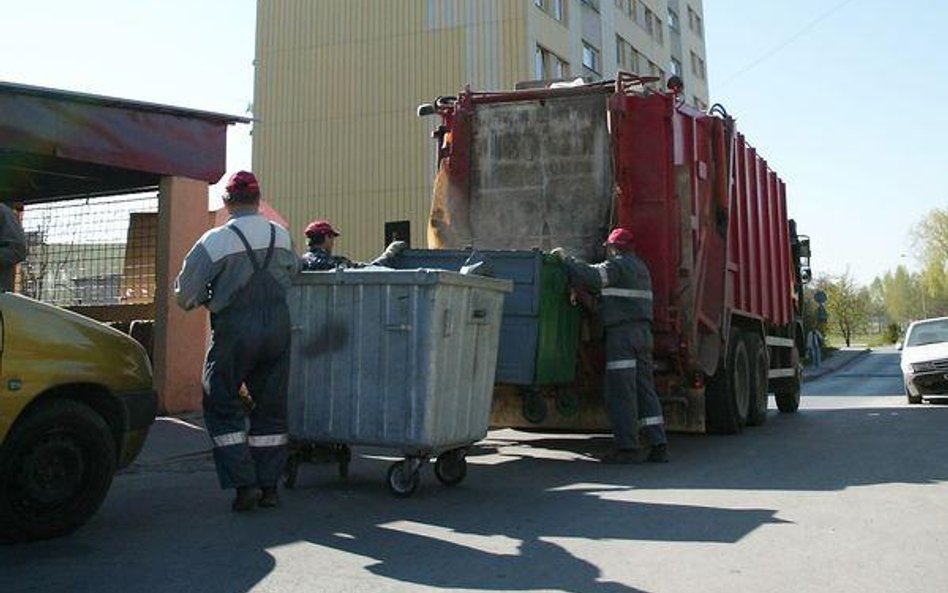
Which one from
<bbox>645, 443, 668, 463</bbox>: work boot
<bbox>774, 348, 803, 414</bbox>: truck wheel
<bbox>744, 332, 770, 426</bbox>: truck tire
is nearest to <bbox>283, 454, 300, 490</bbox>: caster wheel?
<bbox>645, 443, 668, 463</bbox>: work boot

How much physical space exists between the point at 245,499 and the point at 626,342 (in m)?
3.35

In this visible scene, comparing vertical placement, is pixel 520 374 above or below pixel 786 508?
above

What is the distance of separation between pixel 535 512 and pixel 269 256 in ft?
6.97

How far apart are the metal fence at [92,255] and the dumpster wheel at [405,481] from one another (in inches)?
257

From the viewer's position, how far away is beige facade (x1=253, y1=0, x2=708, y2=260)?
89.6 ft

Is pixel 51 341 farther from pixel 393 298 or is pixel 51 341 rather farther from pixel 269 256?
pixel 393 298

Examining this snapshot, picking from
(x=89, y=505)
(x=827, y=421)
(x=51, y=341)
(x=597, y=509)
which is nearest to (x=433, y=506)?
(x=597, y=509)

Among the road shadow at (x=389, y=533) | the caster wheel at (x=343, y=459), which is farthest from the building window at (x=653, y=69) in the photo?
the caster wheel at (x=343, y=459)

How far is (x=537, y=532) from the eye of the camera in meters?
4.75

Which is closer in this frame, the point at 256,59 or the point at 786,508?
the point at 786,508

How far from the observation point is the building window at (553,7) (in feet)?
92.7

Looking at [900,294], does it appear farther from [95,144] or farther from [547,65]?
[95,144]

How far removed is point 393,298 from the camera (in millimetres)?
5539

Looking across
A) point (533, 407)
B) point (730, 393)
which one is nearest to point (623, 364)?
point (533, 407)
